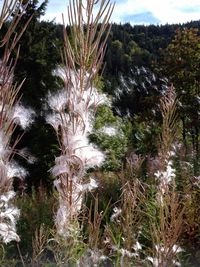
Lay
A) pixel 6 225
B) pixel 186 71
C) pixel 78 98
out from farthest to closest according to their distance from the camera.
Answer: pixel 186 71
pixel 6 225
pixel 78 98

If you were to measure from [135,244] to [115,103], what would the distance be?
3604 centimetres

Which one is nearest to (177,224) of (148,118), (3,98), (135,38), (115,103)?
(3,98)

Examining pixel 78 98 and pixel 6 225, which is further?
pixel 6 225

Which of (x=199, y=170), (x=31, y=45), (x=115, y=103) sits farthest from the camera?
(x=115, y=103)

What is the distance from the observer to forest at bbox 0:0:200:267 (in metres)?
1.56

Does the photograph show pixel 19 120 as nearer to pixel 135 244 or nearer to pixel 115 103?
pixel 135 244

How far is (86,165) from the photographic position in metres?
1.61

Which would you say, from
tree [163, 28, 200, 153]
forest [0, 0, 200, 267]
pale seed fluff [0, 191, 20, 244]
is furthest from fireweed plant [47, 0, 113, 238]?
tree [163, 28, 200, 153]

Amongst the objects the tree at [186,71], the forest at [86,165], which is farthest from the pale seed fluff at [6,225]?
the tree at [186,71]

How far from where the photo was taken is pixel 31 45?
17703 mm

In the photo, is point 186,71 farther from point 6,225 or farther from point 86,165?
point 86,165

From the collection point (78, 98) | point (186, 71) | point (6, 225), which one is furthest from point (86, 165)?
point (186, 71)

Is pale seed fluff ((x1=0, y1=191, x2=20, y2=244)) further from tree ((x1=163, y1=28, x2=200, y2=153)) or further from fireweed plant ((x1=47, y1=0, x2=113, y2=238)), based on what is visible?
tree ((x1=163, y1=28, x2=200, y2=153))

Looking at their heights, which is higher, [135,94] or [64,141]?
[64,141]
